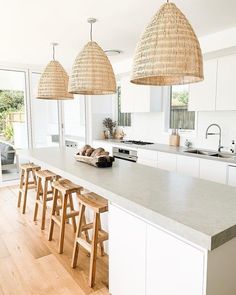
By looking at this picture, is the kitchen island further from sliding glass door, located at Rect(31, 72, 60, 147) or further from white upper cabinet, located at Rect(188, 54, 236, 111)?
sliding glass door, located at Rect(31, 72, 60, 147)

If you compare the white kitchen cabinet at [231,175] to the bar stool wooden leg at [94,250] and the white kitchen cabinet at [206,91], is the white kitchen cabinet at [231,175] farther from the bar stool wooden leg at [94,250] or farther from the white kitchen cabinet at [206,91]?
the bar stool wooden leg at [94,250]

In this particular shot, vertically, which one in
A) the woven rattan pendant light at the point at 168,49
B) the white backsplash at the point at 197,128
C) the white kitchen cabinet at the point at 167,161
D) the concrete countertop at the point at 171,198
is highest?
the woven rattan pendant light at the point at 168,49

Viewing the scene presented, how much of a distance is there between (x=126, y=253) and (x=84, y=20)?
2.53 m

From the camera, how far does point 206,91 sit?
341 cm

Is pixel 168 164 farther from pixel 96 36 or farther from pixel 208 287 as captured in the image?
pixel 208 287

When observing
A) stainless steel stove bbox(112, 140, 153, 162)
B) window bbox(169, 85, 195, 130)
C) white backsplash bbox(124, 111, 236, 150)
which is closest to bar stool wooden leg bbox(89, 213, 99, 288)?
stainless steel stove bbox(112, 140, 153, 162)

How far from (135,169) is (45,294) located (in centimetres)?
132

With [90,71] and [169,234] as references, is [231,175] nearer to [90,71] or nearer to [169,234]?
[169,234]

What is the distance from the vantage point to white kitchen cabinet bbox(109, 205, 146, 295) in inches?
60.7

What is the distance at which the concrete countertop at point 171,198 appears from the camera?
115 cm

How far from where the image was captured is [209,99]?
3.39m

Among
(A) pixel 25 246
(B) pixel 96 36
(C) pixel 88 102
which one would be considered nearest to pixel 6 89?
(C) pixel 88 102

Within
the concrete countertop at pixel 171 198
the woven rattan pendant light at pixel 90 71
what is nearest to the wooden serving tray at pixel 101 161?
the concrete countertop at pixel 171 198

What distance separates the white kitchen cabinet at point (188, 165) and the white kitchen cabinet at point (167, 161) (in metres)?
0.10
